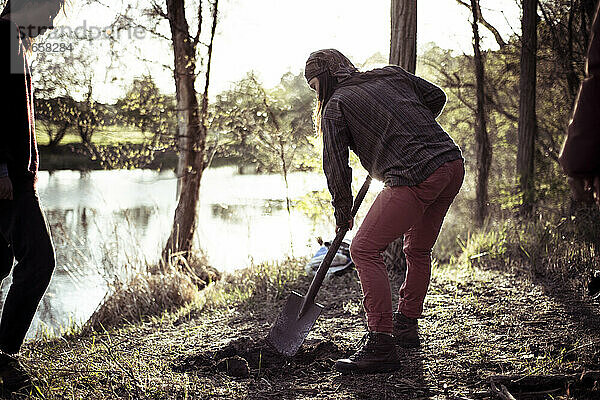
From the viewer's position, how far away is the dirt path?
108 inches

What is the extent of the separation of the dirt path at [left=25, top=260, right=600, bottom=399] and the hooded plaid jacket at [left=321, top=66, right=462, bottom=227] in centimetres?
84

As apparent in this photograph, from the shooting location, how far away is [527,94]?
949 cm

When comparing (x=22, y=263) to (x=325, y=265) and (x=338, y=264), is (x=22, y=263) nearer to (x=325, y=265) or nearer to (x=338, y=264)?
(x=325, y=265)

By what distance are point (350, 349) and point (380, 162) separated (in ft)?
3.76

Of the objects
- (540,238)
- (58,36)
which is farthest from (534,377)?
(58,36)

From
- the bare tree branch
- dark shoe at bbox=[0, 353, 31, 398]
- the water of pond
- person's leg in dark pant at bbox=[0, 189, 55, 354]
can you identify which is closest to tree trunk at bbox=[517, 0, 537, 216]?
the bare tree branch

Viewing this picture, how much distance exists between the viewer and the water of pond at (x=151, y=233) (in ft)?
21.3

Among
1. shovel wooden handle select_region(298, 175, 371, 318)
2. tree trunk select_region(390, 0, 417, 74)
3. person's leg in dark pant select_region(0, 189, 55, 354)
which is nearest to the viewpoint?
person's leg in dark pant select_region(0, 189, 55, 354)

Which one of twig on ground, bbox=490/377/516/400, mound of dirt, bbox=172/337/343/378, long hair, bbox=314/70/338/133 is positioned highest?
long hair, bbox=314/70/338/133

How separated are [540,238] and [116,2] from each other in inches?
230

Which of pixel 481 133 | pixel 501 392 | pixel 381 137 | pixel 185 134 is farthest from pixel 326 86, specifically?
pixel 481 133

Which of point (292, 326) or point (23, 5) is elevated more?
point (23, 5)

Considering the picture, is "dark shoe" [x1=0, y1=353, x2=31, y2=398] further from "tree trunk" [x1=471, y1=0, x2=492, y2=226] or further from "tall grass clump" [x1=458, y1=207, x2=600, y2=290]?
"tree trunk" [x1=471, y1=0, x2=492, y2=226]

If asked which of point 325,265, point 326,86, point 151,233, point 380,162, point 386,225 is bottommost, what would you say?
point 151,233
